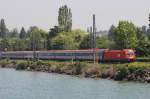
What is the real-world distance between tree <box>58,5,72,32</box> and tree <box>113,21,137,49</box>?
46946 mm

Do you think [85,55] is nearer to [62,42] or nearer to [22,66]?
[22,66]

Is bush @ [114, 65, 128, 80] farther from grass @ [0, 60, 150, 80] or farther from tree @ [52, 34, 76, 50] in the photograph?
tree @ [52, 34, 76, 50]

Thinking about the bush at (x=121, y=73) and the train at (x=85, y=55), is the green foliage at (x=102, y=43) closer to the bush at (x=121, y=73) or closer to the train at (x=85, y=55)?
the train at (x=85, y=55)

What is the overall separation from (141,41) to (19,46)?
241 feet

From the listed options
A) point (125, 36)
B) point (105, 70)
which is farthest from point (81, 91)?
point (125, 36)

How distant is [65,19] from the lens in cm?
16112

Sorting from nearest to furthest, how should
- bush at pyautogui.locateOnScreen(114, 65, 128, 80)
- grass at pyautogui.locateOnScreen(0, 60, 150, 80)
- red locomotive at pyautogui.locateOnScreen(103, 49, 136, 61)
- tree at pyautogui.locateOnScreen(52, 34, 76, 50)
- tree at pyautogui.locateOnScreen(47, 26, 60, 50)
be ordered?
grass at pyautogui.locateOnScreen(0, 60, 150, 80)
bush at pyautogui.locateOnScreen(114, 65, 128, 80)
red locomotive at pyautogui.locateOnScreen(103, 49, 136, 61)
tree at pyautogui.locateOnScreen(52, 34, 76, 50)
tree at pyautogui.locateOnScreen(47, 26, 60, 50)

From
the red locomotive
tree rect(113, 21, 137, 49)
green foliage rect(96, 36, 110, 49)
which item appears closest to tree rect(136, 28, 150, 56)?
tree rect(113, 21, 137, 49)

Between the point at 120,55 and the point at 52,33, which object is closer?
the point at 120,55

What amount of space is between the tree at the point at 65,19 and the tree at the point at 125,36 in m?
46.9

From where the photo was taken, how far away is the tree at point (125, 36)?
108312 millimetres

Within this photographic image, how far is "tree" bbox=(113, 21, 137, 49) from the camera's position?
355ft

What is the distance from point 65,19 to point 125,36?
53122 millimetres

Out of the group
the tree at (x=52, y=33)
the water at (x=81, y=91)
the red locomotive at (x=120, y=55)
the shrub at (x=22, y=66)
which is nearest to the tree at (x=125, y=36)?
the shrub at (x=22, y=66)
